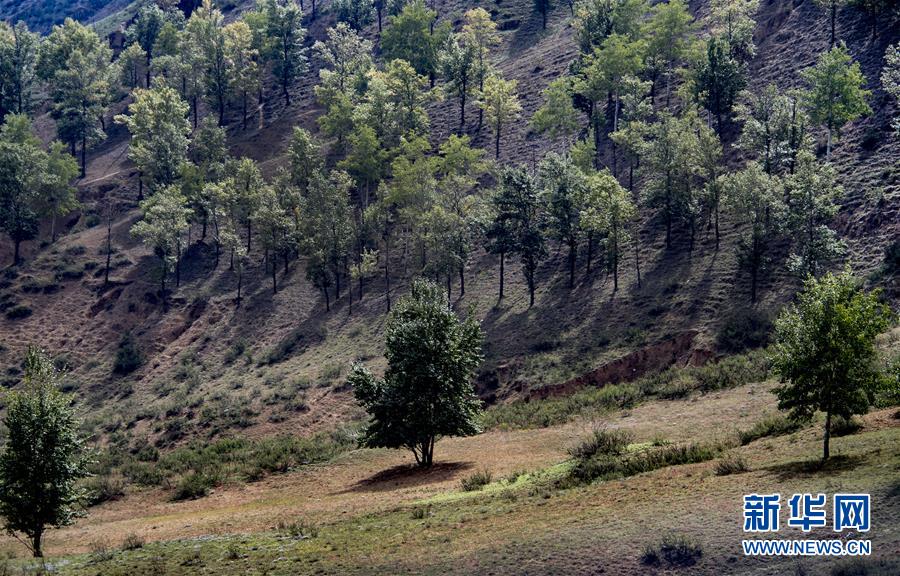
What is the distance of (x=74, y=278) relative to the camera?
331 ft

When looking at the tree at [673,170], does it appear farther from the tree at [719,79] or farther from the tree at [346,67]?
the tree at [346,67]

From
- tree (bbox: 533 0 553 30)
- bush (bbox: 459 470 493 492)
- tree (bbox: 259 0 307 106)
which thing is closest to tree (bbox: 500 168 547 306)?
bush (bbox: 459 470 493 492)

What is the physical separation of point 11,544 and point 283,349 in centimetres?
4541

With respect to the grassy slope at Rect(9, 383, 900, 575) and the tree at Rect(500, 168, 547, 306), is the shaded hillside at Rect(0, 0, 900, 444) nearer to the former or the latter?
the tree at Rect(500, 168, 547, 306)

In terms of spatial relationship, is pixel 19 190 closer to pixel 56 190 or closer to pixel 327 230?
pixel 56 190

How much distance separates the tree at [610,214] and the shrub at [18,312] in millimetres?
62572

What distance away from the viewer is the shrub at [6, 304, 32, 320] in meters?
95.6

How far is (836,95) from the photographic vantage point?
77.1 meters

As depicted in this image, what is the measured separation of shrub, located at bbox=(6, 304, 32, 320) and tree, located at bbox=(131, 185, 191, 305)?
578 inches

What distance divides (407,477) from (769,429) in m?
18.7

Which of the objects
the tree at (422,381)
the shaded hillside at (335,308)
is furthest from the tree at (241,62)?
the tree at (422,381)

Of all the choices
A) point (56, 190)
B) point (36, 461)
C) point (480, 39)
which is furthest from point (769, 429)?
point (480, 39)

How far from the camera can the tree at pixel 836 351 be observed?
31641mm

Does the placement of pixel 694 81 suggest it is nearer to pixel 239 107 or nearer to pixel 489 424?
pixel 489 424
